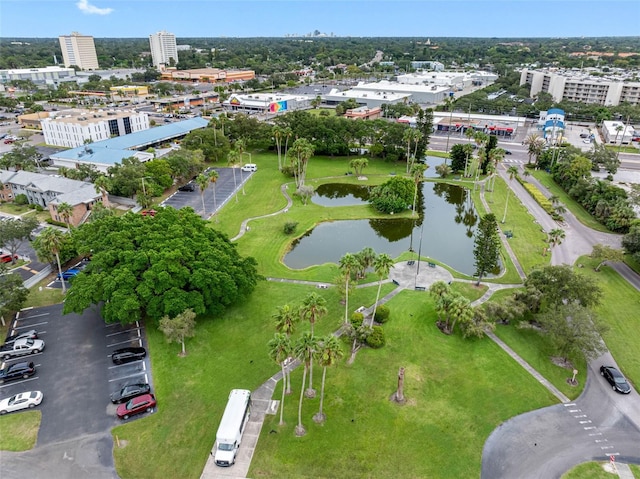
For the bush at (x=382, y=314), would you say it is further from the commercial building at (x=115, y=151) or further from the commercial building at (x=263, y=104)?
the commercial building at (x=263, y=104)

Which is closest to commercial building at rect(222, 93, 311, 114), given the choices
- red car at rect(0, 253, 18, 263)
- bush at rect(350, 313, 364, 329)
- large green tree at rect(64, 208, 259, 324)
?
red car at rect(0, 253, 18, 263)

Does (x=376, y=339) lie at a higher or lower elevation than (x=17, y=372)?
lower

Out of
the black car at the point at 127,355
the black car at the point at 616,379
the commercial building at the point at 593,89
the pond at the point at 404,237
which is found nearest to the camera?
the black car at the point at 616,379

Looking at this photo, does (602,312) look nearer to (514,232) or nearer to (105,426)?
(514,232)

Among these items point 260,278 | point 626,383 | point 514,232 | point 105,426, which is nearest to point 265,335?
point 260,278

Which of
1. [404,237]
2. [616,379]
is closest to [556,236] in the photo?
[404,237]

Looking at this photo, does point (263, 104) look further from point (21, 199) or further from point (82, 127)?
point (21, 199)

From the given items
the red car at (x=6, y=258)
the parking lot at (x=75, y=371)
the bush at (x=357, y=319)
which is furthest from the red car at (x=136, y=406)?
the red car at (x=6, y=258)
